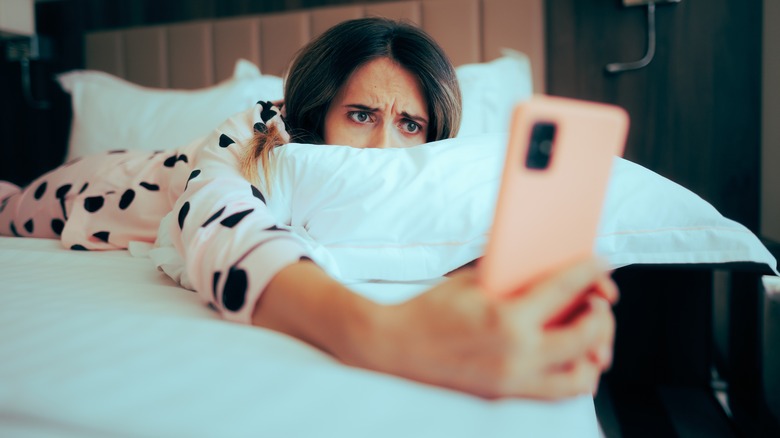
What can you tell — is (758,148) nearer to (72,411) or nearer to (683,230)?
(683,230)

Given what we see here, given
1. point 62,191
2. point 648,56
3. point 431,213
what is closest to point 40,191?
point 62,191

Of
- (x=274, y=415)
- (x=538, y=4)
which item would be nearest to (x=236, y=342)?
(x=274, y=415)

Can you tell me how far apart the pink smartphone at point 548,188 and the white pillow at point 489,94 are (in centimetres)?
116

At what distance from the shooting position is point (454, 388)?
1.20 feet

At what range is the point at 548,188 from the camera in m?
0.30

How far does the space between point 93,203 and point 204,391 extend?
0.86 metres

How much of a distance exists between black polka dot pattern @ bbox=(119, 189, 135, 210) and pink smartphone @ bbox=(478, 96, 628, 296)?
0.93 m

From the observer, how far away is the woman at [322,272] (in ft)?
1.06

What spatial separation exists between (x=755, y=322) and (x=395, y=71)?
763mm

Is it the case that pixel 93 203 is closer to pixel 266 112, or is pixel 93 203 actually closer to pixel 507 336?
pixel 266 112

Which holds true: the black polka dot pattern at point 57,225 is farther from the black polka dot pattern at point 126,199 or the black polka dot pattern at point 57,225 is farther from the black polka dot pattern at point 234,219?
the black polka dot pattern at point 234,219

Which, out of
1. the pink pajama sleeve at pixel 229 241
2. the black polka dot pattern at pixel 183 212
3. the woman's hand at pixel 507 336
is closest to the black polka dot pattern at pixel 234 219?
the pink pajama sleeve at pixel 229 241

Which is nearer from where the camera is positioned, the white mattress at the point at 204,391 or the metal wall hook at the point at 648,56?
the white mattress at the point at 204,391

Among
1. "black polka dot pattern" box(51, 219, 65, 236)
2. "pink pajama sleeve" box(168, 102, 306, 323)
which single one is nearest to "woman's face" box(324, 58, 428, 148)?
"pink pajama sleeve" box(168, 102, 306, 323)
